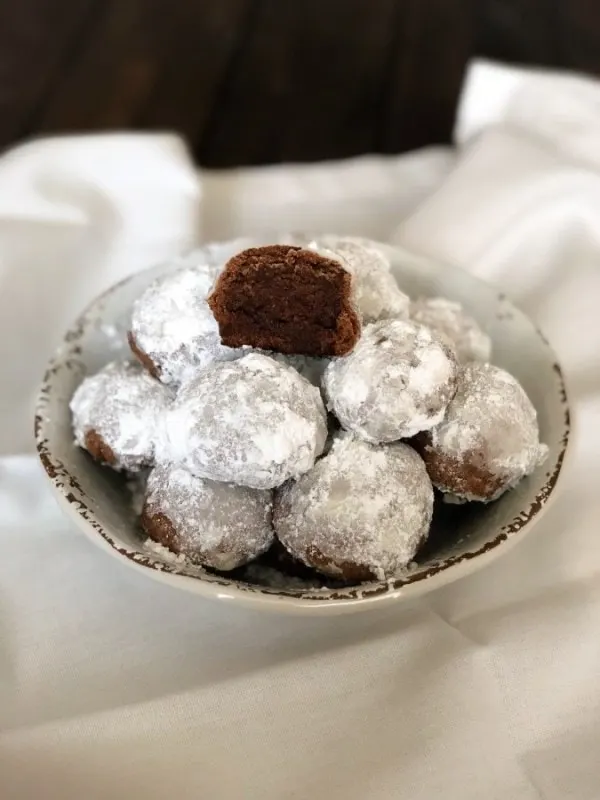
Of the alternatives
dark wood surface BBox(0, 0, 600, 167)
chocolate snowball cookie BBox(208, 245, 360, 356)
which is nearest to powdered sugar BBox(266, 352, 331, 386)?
chocolate snowball cookie BBox(208, 245, 360, 356)

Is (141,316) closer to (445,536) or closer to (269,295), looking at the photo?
(269,295)

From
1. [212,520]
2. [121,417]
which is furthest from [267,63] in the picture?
[212,520]

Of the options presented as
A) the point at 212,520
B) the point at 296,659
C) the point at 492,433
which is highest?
the point at 492,433

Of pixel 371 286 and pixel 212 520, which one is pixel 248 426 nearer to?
pixel 212 520

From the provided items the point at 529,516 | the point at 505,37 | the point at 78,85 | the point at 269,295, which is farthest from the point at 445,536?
the point at 505,37

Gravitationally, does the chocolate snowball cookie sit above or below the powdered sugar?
above

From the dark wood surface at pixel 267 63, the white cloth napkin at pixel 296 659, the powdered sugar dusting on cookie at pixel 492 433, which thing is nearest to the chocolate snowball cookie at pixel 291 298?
the powdered sugar dusting on cookie at pixel 492 433

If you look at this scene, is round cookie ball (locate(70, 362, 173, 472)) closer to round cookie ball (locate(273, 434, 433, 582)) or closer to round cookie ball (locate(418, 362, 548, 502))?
round cookie ball (locate(273, 434, 433, 582))

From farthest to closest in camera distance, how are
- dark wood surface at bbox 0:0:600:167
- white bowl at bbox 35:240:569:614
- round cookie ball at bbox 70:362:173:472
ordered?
dark wood surface at bbox 0:0:600:167
round cookie ball at bbox 70:362:173:472
white bowl at bbox 35:240:569:614
